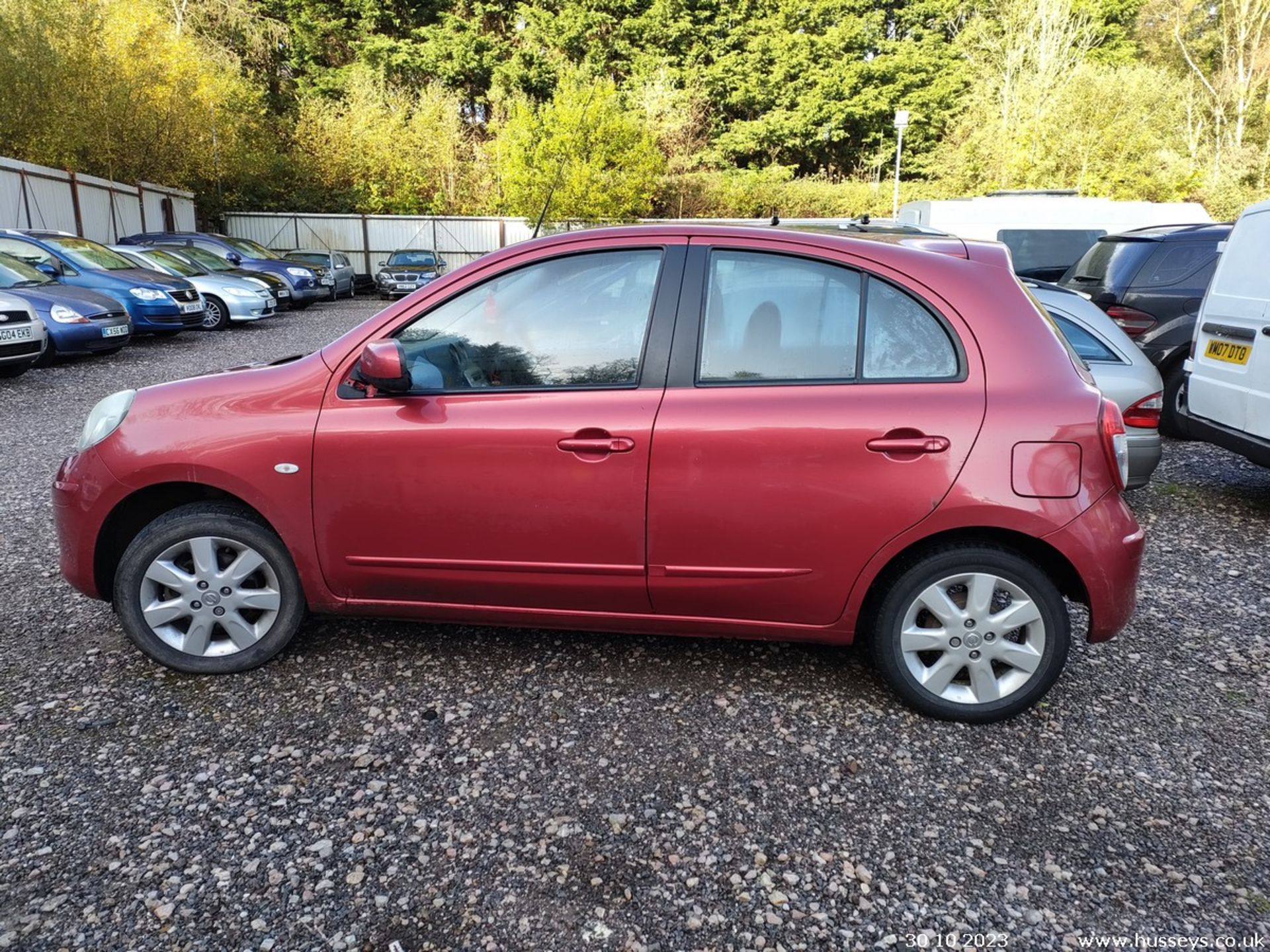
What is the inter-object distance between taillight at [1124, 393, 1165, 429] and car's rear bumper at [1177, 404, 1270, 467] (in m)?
0.63

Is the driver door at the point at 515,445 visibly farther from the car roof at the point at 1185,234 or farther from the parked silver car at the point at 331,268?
the parked silver car at the point at 331,268

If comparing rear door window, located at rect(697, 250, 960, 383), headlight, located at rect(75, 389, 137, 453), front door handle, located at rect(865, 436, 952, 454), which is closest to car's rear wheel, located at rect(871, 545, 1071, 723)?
front door handle, located at rect(865, 436, 952, 454)

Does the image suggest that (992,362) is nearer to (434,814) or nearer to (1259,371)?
(434,814)

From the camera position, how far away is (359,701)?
3.17 metres

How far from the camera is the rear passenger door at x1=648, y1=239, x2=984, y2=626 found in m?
2.86

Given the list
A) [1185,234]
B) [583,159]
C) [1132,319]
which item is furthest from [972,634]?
[583,159]

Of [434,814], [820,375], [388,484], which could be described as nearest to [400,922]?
[434,814]

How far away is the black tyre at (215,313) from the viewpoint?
51.0 feet

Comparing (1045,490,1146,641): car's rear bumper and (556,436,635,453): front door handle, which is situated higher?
(556,436,635,453): front door handle

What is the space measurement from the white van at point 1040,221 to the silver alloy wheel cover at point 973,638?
36.3ft

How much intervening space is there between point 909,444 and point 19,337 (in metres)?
10.3

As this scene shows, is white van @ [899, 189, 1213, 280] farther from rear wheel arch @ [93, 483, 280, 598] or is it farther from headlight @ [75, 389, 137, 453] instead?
headlight @ [75, 389, 137, 453]

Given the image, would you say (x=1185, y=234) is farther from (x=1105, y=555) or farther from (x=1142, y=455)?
(x=1105, y=555)

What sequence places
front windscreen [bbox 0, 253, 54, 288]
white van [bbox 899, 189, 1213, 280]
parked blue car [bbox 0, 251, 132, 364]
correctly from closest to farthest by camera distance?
parked blue car [bbox 0, 251, 132, 364] < front windscreen [bbox 0, 253, 54, 288] < white van [bbox 899, 189, 1213, 280]
